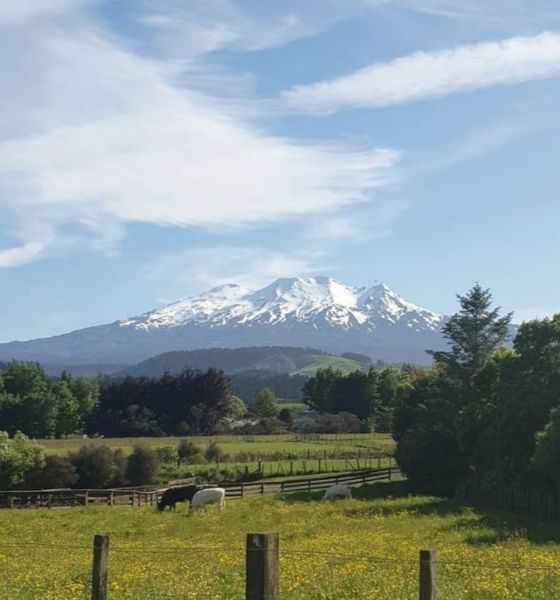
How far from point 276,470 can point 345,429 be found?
61720 mm

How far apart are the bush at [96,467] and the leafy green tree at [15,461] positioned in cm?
384

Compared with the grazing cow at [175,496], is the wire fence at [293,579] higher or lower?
higher

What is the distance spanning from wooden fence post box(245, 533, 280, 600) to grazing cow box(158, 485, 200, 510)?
37215 millimetres

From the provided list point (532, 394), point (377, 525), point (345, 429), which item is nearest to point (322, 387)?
point (345, 429)

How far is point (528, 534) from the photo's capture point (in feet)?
104

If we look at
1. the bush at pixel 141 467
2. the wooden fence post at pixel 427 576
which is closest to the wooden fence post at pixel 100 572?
the wooden fence post at pixel 427 576

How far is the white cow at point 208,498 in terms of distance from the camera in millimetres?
44531

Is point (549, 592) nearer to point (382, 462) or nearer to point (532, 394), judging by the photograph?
point (532, 394)

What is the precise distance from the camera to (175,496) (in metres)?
46.3

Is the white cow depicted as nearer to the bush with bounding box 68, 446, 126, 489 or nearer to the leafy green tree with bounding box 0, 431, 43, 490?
the leafy green tree with bounding box 0, 431, 43, 490

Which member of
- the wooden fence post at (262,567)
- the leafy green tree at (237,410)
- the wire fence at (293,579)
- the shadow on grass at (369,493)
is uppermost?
the leafy green tree at (237,410)

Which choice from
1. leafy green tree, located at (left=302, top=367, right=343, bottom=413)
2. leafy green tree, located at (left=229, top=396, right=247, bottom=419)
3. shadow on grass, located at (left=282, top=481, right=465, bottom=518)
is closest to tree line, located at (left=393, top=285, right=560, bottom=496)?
shadow on grass, located at (left=282, top=481, right=465, bottom=518)

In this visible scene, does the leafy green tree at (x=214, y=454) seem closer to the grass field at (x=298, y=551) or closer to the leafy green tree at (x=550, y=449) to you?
the grass field at (x=298, y=551)

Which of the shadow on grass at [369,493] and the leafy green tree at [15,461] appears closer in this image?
the shadow on grass at [369,493]
